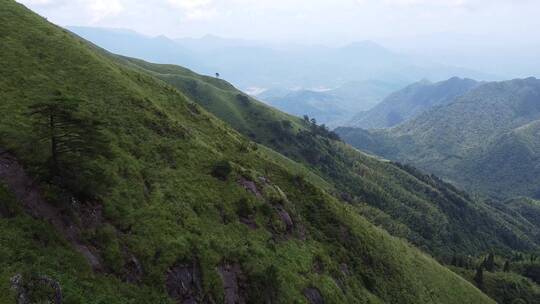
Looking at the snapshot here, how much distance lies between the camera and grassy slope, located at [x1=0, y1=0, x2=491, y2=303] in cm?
2948

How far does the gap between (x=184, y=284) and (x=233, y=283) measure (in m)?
5.90

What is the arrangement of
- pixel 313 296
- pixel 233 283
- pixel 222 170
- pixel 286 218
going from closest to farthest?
pixel 233 283 → pixel 313 296 → pixel 222 170 → pixel 286 218

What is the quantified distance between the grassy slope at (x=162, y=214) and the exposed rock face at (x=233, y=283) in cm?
80

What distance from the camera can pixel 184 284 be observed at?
1369 inches

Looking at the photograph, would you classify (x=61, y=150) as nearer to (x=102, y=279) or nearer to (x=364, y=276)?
(x=102, y=279)

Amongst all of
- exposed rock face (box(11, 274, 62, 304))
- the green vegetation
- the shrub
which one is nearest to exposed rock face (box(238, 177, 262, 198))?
the shrub

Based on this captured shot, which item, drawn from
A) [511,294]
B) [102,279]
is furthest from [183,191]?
[511,294]

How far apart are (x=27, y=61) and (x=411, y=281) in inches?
2687

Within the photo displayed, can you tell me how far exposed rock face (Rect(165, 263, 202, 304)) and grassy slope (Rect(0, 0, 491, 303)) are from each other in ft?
2.53

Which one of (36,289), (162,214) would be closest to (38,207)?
(36,289)

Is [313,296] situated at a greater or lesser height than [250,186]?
lesser

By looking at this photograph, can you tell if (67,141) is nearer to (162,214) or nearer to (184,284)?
(162,214)

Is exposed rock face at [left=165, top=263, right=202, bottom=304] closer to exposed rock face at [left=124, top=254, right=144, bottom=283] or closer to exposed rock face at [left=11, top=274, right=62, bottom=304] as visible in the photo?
exposed rock face at [left=124, top=254, right=144, bottom=283]

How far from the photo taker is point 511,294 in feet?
427
